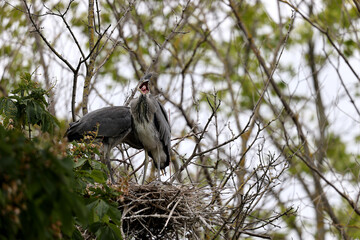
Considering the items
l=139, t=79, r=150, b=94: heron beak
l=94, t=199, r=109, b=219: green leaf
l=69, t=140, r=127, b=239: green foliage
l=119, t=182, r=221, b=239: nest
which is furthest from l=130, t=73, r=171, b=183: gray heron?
l=94, t=199, r=109, b=219: green leaf

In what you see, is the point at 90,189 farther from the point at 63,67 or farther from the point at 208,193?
the point at 63,67

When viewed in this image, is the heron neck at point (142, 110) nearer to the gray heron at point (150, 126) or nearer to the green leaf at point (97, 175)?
the gray heron at point (150, 126)

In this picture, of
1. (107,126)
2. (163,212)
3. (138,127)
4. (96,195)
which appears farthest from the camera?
(138,127)

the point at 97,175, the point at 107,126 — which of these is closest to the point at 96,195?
the point at 97,175

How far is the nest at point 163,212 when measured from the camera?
18.6ft

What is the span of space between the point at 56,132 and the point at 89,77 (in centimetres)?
158

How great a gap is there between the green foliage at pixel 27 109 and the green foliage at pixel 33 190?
6.06 ft

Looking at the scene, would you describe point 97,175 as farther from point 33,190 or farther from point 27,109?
point 33,190

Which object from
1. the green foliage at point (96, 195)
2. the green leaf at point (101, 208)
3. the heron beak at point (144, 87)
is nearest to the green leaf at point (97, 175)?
the green foliage at point (96, 195)

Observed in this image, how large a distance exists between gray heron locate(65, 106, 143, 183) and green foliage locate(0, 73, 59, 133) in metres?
1.90

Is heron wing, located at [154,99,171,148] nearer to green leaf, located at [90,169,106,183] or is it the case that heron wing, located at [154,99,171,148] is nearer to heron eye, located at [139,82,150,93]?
heron eye, located at [139,82,150,93]

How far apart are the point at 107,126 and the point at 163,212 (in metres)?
1.58

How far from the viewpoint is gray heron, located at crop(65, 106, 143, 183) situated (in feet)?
21.8

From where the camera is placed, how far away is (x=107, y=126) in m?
6.89
